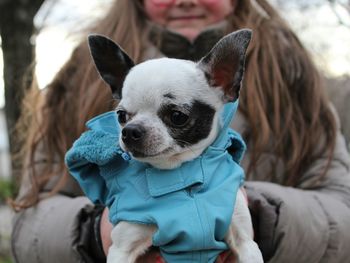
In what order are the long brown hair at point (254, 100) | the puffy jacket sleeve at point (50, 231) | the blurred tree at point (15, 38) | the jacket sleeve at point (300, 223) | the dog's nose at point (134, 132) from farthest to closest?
the blurred tree at point (15, 38)
the long brown hair at point (254, 100)
the puffy jacket sleeve at point (50, 231)
the jacket sleeve at point (300, 223)
the dog's nose at point (134, 132)

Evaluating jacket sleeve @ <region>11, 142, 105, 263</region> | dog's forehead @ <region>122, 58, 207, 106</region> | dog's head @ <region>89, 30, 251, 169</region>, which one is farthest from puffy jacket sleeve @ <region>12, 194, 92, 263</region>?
dog's forehead @ <region>122, 58, 207, 106</region>

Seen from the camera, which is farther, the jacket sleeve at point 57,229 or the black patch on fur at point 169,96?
the jacket sleeve at point 57,229

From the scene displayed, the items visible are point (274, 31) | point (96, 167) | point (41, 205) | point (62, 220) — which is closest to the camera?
point (96, 167)

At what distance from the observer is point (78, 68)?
2.73m

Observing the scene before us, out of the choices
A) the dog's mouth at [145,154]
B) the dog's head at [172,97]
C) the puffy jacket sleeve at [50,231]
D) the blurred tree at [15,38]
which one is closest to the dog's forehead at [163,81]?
the dog's head at [172,97]

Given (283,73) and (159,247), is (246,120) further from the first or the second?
(159,247)

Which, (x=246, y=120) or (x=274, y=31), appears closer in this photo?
(x=246, y=120)

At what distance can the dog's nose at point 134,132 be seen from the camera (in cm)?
160

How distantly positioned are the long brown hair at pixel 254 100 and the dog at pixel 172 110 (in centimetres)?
74

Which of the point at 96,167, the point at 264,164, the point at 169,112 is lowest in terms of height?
the point at 264,164

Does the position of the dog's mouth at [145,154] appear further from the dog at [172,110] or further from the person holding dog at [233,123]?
the person holding dog at [233,123]

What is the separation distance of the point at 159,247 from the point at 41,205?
82 cm

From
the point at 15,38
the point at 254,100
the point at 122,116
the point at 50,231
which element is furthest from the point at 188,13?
the point at 15,38

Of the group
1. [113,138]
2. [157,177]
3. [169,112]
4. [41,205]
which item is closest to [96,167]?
[113,138]
